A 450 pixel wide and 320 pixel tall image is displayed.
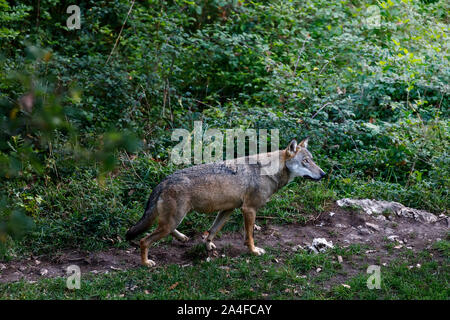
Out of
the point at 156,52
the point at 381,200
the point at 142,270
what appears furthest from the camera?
the point at 156,52

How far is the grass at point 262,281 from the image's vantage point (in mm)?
6301

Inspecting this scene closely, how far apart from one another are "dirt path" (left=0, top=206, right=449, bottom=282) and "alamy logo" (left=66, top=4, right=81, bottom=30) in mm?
6543

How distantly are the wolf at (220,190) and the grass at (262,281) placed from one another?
0.51m

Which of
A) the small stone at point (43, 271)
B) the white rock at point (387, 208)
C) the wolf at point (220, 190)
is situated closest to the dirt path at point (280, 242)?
the small stone at point (43, 271)

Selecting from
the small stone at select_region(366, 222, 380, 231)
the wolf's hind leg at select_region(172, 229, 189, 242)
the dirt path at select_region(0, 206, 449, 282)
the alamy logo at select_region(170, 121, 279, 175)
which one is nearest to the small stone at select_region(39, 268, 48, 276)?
the dirt path at select_region(0, 206, 449, 282)

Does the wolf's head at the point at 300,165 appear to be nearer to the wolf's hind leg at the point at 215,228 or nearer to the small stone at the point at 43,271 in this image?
the wolf's hind leg at the point at 215,228

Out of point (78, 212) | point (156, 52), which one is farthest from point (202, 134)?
point (78, 212)

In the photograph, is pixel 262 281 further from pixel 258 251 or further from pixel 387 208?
pixel 387 208

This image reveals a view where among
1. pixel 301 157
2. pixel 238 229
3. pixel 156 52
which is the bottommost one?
pixel 238 229

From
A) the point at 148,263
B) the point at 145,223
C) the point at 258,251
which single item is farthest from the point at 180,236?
the point at 258,251

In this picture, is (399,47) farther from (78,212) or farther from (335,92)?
(78,212)

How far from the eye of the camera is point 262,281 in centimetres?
662
